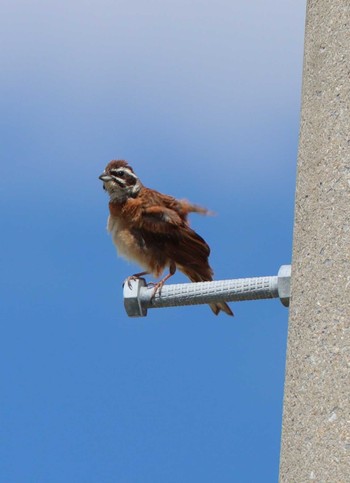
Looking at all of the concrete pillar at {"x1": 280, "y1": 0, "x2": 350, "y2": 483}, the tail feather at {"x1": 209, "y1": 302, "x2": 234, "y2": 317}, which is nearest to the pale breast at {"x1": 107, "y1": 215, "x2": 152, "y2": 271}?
the tail feather at {"x1": 209, "y1": 302, "x2": 234, "y2": 317}

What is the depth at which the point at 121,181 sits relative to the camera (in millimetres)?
8352

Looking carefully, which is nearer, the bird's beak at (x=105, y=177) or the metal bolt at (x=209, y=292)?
the metal bolt at (x=209, y=292)

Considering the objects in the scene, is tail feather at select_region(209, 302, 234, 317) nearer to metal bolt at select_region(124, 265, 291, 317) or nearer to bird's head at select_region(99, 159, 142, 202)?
bird's head at select_region(99, 159, 142, 202)

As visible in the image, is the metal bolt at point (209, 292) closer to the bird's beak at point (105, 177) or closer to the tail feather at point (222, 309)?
the tail feather at point (222, 309)

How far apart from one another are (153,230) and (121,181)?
64cm

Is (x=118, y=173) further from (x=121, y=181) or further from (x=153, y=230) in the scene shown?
(x=153, y=230)

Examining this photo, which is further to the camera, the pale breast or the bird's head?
the bird's head

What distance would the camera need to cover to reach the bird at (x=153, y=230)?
7664 millimetres

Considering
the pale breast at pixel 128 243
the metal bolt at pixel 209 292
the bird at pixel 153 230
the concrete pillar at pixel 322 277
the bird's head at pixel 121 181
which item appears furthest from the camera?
the bird's head at pixel 121 181

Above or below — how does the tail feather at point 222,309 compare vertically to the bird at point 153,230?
below

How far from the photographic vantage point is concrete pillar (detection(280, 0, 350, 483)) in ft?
9.11

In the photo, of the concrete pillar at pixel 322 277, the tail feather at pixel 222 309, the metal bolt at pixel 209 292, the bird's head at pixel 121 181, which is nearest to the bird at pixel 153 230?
the bird's head at pixel 121 181

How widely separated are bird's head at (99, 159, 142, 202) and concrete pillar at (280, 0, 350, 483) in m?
5.09

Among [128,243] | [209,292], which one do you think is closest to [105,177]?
[128,243]
